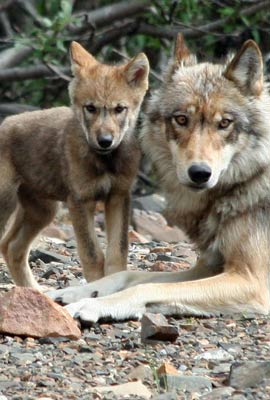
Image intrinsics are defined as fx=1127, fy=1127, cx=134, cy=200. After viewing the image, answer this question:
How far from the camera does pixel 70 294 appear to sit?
6434 mm

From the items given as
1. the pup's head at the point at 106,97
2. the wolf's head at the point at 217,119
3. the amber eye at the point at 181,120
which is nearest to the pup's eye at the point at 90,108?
the pup's head at the point at 106,97

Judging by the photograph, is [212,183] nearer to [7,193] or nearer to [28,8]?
[7,193]

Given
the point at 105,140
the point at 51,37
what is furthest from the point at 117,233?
the point at 51,37

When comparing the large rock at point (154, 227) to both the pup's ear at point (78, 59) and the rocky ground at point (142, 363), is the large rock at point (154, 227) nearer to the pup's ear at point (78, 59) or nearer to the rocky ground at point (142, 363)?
the pup's ear at point (78, 59)

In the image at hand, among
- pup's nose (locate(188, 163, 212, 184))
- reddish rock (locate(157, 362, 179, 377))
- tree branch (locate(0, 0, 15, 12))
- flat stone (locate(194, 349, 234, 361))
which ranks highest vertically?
tree branch (locate(0, 0, 15, 12))

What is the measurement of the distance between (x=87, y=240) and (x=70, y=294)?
814 mm

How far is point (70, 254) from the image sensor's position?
8.99 meters

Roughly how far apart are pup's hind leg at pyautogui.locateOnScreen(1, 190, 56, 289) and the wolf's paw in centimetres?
148

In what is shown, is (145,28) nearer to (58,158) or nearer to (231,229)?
(58,158)

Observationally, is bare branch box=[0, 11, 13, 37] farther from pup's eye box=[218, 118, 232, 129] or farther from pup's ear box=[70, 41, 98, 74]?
pup's eye box=[218, 118, 232, 129]

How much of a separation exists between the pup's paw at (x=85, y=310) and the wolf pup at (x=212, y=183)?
4.6 inches

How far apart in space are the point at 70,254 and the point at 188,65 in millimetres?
2558

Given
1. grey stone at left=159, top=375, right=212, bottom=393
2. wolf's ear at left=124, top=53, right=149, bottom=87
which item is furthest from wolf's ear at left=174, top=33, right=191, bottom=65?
grey stone at left=159, top=375, right=212, bottom=393

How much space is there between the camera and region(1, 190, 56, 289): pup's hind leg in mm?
7961
